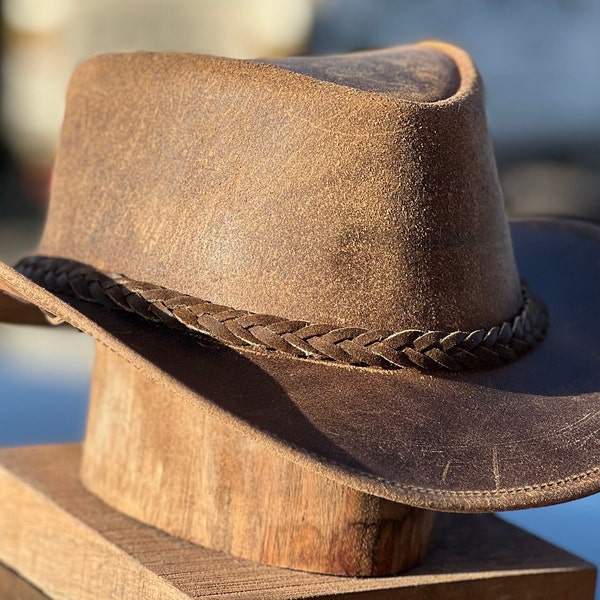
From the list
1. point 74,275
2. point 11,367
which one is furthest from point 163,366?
point 11,367

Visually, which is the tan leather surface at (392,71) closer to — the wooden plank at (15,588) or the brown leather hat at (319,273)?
the brown leather hat at (319,273)

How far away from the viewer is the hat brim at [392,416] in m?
0.94

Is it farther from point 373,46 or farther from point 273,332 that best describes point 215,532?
point 373,46

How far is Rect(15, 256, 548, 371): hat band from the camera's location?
1.04 metres

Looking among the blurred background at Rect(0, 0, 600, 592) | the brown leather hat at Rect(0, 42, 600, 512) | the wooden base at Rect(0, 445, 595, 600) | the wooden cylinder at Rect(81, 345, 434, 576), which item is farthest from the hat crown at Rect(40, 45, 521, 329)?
the blurred background at Rect(0, 0, 600, 592)

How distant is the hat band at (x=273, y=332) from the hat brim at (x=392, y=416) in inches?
0.4

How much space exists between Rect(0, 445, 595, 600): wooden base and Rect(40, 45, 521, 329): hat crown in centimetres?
27

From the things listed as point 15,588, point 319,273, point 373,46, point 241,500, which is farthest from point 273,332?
point 373,46

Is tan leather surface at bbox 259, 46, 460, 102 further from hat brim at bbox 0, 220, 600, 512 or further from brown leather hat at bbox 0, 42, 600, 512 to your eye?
hat brim at bbox 0, 220, 600, 512

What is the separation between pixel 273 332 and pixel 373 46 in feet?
9.99

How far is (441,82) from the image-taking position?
1.23 metres

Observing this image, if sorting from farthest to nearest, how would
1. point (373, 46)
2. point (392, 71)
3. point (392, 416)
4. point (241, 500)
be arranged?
point (373, 46), point (392, 71), point (241, 500), point (392, 416)

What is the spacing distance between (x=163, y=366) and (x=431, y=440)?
257 mm

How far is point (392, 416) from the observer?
3.34ft
